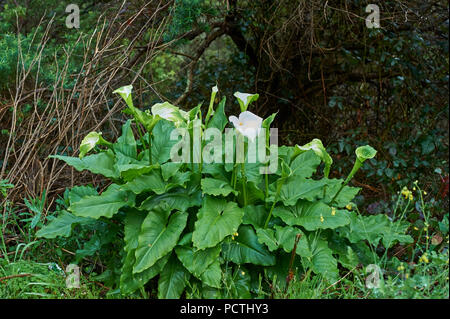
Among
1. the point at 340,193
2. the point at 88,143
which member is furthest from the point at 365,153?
the point at 88,143

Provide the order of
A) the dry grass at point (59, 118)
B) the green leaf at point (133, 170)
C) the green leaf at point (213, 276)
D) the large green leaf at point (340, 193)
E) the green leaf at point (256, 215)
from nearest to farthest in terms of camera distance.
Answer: the green leaf at point (213, 276) → the green leaf at point (133, 170) → the green leaf at point (256, 215) → the large green leaf at point (340, 193) → the dry grass at point (59, 118)

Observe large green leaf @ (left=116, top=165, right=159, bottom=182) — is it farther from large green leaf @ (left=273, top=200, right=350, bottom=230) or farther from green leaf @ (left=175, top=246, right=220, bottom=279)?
large green leaf @ (left=273, top=200, right=350, bottom=230)

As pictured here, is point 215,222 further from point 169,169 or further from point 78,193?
point 78,193

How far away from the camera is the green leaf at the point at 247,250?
2.24 m

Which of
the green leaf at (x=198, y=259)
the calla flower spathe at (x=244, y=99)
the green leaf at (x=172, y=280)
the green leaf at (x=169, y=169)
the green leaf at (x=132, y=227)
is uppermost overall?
the calla flower spathe at (x=244, y=99)

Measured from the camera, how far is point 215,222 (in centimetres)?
218

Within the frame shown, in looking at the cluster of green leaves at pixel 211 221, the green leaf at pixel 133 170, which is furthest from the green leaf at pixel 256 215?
the green leaf at pixel 133 170

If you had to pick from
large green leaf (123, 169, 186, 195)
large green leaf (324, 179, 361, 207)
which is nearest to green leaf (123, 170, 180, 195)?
large green leaf (123, 169, 186, 195)

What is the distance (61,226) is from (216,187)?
78 cm

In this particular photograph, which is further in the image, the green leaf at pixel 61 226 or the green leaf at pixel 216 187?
the green leaf at pixel 61 226

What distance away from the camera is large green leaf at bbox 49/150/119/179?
2.41 meters

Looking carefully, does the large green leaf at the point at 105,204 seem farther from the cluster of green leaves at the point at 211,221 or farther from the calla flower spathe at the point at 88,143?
the calla flower spathe at the point at 88,143

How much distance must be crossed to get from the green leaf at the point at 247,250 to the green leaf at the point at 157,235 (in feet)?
0.78
